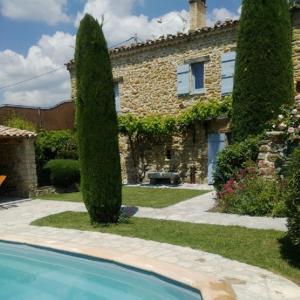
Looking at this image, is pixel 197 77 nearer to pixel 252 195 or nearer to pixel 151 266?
pixel 252 195

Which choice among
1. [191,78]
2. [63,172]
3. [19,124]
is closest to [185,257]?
[63,172]

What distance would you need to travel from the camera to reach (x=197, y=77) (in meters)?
16.3

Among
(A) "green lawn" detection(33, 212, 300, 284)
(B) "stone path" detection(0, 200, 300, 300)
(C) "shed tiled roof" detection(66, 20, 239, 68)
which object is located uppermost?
(C) "shed tiled roof" detection(66, 20, 239, 68)

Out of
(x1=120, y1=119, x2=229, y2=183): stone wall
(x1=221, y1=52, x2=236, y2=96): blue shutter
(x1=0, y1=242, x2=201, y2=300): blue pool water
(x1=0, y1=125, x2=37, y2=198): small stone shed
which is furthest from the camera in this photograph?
(x1=120, y1=119, x2=229, y2=183): stone wall

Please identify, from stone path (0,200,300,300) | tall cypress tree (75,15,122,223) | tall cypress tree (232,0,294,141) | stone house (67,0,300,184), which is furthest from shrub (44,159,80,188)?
tall cypress tree (75,15,122,223)

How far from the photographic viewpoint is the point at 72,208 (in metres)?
11.8

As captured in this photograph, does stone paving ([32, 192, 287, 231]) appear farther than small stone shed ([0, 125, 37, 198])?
No

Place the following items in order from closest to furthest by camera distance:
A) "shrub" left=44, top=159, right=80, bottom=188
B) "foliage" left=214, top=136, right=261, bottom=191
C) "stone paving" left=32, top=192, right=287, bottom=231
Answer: "stone paving" left=32, top=192, right=287, bottom=231 → "foliage" left=214, top=136, right=261, bottom=191 → "shrub" left=44, top=159, right=80, bottom=188

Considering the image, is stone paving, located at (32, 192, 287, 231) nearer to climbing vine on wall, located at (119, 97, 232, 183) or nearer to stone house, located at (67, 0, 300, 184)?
stone house, located at (67, 0, 300, 184)

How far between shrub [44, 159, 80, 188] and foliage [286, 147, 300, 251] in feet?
36.9

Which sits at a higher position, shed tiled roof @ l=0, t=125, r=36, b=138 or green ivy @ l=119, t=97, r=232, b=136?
green ivy @ l=119, t=97, r=232, b=136

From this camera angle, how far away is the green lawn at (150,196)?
38.8 feet

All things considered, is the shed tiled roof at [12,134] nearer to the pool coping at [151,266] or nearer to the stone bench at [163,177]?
the stone bench at [163,177]

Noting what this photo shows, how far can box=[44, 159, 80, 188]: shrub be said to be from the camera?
15.7 m
